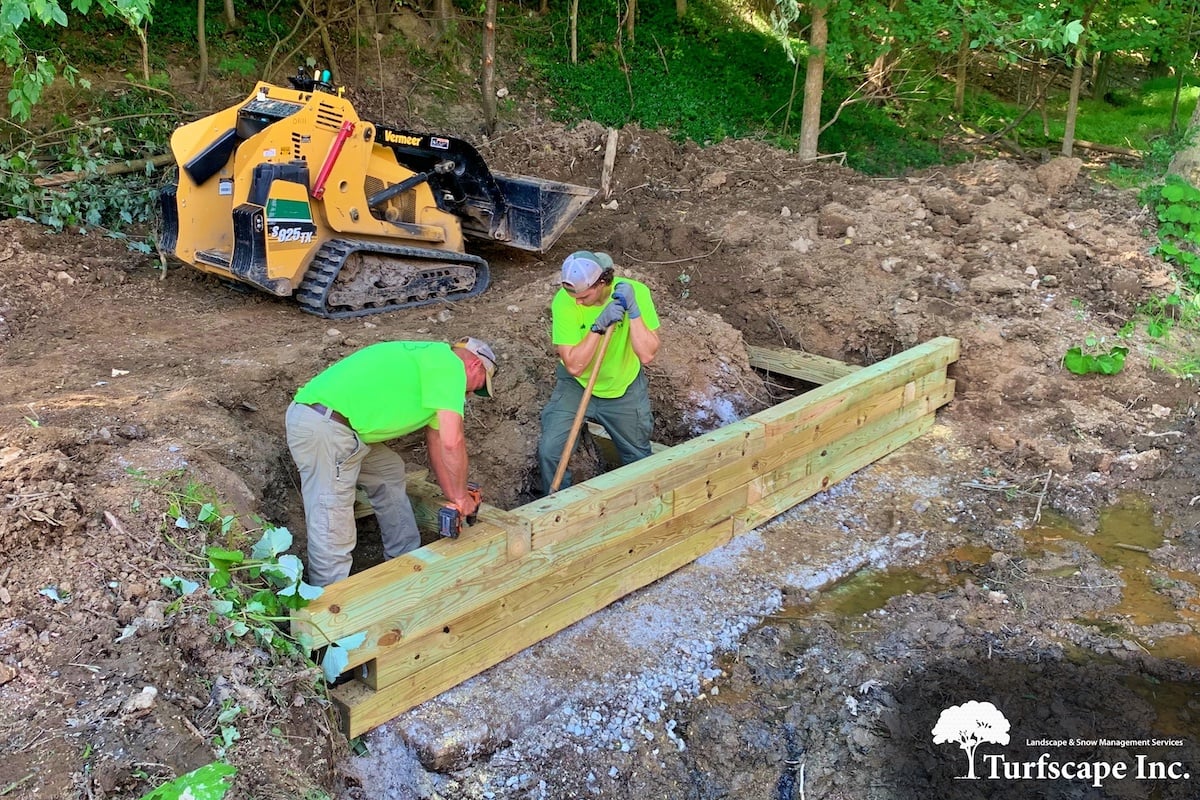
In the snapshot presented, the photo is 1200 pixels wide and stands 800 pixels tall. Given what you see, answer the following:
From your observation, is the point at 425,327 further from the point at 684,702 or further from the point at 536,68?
the point at 536,68

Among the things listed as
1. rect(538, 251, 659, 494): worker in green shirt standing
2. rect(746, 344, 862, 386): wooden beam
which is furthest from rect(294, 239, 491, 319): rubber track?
rect(746, 344, 862, 386): wooden beam

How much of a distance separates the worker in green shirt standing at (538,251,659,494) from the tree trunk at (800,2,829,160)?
20.7 feet

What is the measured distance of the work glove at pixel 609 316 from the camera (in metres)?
4.68

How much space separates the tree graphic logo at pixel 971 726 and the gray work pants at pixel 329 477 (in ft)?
8.35

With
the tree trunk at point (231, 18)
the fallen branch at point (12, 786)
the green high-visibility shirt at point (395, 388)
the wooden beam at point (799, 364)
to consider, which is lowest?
the wooden beam at point (799, 364)

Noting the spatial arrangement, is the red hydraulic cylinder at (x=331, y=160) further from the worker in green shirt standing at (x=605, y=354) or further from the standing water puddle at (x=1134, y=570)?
the standing water puddle at (x=1134, y=570)

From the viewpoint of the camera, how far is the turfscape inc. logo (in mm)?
3598

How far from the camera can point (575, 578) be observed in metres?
4.41

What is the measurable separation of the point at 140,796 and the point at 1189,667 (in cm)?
433

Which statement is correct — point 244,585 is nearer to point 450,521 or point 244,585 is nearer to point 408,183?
point 450,521

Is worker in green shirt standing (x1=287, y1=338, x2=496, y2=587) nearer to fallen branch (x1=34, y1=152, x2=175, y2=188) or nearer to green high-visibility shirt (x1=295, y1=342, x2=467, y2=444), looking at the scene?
green high-visibility shirt (x1=295, y1=342, x2=467, y2=444)

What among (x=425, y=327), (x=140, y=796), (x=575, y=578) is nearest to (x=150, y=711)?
(x=140, y=796)

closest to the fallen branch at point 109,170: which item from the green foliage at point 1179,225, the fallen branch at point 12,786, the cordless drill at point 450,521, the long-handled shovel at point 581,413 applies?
the long-handled shovel at point 581,413

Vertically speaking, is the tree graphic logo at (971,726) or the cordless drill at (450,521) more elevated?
the cordless drill at (450,521)
